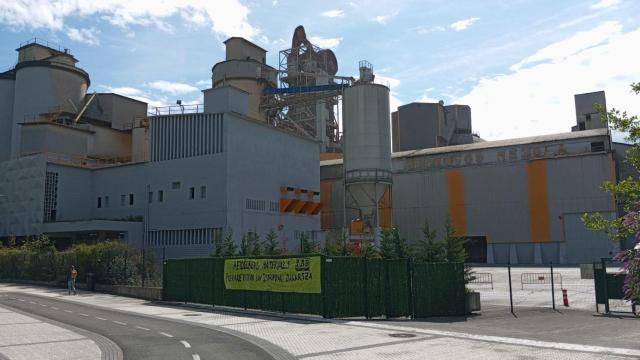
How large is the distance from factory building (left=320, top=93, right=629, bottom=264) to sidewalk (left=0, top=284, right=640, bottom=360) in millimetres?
35939

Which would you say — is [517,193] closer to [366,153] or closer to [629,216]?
[366,153]

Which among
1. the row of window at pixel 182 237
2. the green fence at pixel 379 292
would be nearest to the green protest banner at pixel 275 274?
the green fence at pixel 379 292

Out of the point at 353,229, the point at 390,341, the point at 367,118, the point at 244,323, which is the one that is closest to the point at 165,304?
the point at 244,323

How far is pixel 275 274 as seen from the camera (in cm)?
2353

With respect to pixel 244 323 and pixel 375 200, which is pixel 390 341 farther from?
pixel 375 200

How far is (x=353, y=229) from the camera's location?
176 feet

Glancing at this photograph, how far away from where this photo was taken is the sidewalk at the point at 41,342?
44.7 feet

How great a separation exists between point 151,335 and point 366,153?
38593 mm

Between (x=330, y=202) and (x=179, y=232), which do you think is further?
(x=330, y=202)

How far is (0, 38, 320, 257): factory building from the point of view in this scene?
49.9m

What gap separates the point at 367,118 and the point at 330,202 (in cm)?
A: 2266

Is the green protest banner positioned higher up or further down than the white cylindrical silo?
further down

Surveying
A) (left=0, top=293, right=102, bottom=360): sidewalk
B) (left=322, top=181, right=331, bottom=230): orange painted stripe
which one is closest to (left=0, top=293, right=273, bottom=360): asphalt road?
(left=0, top=293, right=102, bottom=360): sidewalk

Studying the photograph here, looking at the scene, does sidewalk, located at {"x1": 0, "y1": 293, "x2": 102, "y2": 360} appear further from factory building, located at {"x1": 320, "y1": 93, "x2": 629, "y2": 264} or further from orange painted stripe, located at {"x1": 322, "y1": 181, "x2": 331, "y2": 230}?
orange painted stripe, located at {"x1": 322, "y1": 181, "x2": 331, "y2": 230}
